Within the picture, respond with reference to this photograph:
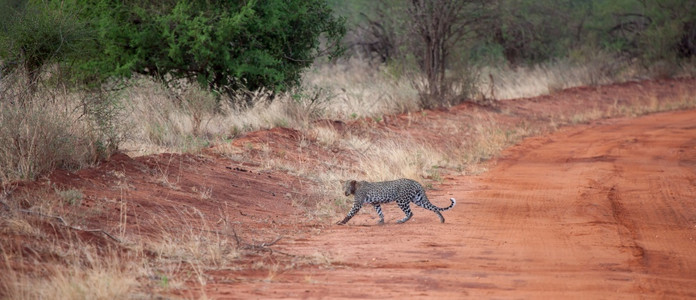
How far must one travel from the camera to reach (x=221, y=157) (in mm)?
13305

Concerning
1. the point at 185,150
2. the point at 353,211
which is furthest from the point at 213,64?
the point at 353,211

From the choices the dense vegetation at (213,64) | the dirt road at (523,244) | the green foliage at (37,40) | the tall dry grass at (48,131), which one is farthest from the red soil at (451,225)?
the green foliage at (37,40)

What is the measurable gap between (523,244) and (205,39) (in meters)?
9.47

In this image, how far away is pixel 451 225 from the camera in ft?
33.4

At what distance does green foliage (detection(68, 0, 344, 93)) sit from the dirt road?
576 cm

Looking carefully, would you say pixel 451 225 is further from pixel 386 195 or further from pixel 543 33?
pixel 543 33

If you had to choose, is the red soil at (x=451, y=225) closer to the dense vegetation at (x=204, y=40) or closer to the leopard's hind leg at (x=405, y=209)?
the leopard's hind leg at (x=405, y=209)

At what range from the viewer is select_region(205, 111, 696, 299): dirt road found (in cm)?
698

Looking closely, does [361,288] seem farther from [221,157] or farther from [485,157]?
[485,157]

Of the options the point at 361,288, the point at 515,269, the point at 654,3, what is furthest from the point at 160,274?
the point at 654,3

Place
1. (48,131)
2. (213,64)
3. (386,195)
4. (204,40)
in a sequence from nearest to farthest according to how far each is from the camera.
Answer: (48,131)
(386,195)
(204,40)
(213,64)

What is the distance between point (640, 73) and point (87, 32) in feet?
92.6

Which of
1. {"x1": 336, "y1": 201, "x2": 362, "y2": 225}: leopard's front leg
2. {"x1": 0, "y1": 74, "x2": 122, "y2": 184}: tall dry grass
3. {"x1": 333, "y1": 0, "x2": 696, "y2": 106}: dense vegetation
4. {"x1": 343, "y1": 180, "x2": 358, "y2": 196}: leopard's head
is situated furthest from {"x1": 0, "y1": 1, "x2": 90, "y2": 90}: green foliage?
{"x1": 333, "y1": 0, "x2": 696, "y2": 106}: dense vegetation

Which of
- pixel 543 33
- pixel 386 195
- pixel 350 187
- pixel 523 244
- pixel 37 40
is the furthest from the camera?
pixel 543 33
